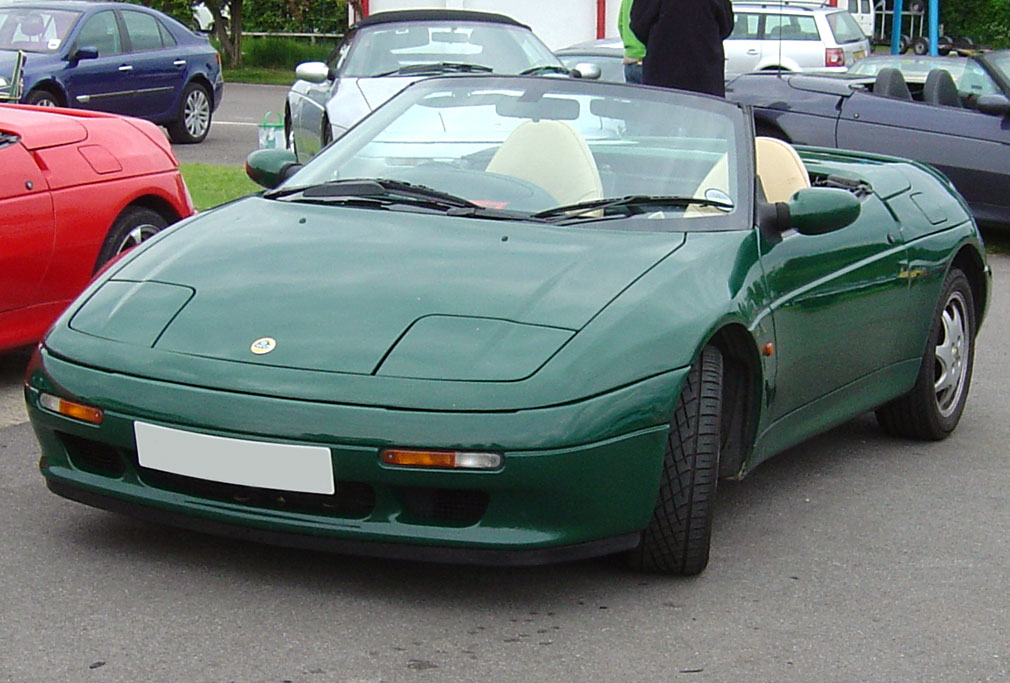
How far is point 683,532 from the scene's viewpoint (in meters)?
3.93

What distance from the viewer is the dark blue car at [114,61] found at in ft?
49.3

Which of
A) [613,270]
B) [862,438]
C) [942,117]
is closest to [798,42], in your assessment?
[942,117]

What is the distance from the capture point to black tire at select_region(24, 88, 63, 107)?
14688mm

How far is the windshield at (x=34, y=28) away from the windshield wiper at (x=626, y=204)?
11606mm

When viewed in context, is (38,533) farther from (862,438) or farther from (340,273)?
(862,438)

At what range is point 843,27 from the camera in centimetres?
2423

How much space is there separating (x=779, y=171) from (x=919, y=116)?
20.0 ft

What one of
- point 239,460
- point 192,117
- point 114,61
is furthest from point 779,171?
point 192,117

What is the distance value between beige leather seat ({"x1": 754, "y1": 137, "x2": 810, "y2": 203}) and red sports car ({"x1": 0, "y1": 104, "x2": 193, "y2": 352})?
2.49 metres

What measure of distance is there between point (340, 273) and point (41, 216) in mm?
2208

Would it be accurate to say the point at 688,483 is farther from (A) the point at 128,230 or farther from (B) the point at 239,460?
(A) the point at 128,230

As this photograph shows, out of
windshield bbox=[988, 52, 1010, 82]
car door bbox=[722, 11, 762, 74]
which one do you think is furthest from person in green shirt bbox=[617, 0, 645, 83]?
car door bbox=[722, 11, 762, 74]

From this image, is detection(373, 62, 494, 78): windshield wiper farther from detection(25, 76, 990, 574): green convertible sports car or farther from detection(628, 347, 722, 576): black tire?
detection(628, 347, 722, 576): black tire

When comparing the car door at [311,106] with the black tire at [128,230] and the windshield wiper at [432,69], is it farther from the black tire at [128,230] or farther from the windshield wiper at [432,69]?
the black tire at [128,230]
